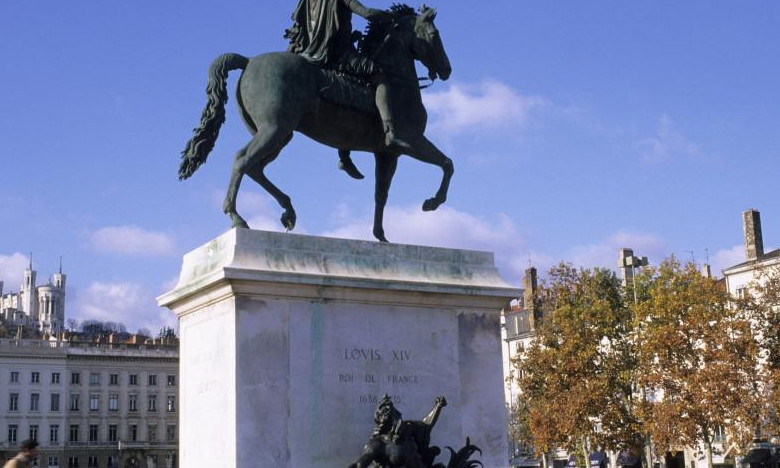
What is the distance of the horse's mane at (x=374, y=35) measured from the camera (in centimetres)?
1308

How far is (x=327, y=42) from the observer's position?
12.7m

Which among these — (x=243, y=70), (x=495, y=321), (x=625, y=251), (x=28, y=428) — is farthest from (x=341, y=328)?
(x=28, y=428)

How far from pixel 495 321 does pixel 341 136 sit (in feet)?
9.87

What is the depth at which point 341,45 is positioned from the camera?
42.3ft

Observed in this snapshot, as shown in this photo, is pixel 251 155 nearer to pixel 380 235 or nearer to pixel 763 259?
pixel 380 235

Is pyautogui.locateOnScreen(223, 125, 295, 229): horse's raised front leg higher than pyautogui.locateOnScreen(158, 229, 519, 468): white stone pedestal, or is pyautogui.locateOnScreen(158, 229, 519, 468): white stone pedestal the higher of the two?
pyautogui.locateOnScreen(223, 125, 295, 229): horse's raised front leg

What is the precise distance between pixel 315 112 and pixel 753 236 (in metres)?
58.7

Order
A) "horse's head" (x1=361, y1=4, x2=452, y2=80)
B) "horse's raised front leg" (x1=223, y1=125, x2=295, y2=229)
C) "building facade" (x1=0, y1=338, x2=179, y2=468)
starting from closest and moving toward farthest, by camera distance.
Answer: "horse's raised front leg" (x1=223, y1=125, x2=295, y2=229) < "horse's head" (x1=361, y1=4, x2=452, y2=80) < "building facade" (x1=0, y1=338, x2=179, y2=468)

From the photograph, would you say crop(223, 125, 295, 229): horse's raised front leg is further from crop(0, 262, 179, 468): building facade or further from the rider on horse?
crop(0, 262, 179, 468): building facade

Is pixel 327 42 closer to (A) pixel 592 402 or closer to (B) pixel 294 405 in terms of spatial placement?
(B) pixel 294 405

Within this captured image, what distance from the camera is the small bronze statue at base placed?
1072 centimetres

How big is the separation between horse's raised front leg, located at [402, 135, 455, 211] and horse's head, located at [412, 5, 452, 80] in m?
1.00

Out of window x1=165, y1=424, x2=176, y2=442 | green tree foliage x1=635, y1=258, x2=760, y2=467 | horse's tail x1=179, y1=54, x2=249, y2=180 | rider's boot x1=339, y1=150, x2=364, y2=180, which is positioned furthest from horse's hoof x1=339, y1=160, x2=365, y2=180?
window x1=165, y1=424, x2=176, y2=442

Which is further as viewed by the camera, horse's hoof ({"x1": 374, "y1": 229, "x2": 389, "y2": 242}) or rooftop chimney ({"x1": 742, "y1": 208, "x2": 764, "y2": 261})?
rooftop chimney ({"x1": 742, "y1": 208, "x2": 764, "y2": 261})
